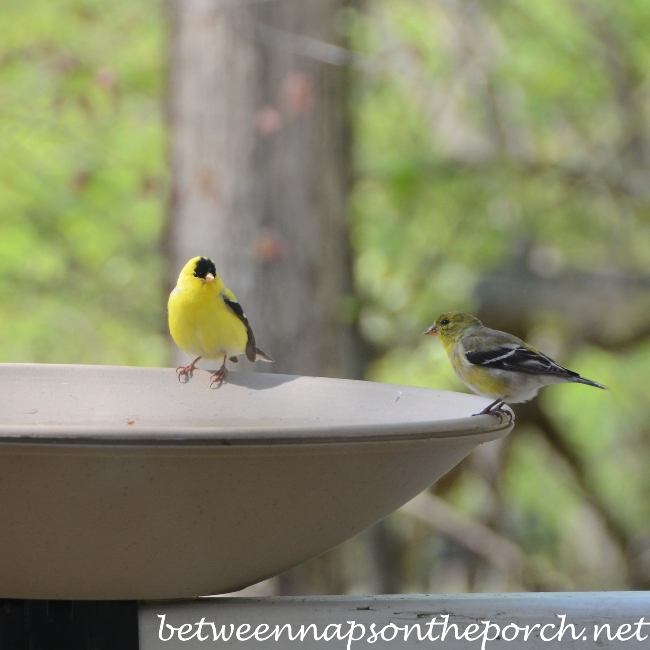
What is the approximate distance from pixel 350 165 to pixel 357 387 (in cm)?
370

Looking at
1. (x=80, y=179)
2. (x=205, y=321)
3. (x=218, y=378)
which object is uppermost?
(x=80, y=179)

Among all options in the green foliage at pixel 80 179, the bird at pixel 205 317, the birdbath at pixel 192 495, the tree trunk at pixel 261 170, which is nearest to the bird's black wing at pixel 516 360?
the bird at pixel 205 317

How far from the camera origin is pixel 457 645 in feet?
4.45

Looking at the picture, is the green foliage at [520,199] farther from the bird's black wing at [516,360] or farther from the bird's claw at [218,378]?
the bird's claw at [218,378]

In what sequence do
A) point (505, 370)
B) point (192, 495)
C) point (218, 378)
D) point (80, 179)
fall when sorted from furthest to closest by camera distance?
point (80, 179) < point (505, 370) < point (218, 378) < point (192, 495)

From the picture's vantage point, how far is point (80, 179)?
6.06m

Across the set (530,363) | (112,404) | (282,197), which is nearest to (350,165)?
(282,197)

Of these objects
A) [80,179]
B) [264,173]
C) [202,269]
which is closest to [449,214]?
[264,173]

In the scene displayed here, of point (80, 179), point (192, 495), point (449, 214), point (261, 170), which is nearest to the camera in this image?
point (192, 495)

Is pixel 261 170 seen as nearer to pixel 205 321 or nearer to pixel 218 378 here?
pixel 205 321

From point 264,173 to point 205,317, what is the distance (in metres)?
1.84

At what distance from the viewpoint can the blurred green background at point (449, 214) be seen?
6.23 m

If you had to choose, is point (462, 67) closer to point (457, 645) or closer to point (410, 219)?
point (410, 219)

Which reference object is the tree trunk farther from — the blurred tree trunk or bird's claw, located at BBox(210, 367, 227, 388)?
bird's claw, located at BBox(210, 367, 227, 388)
